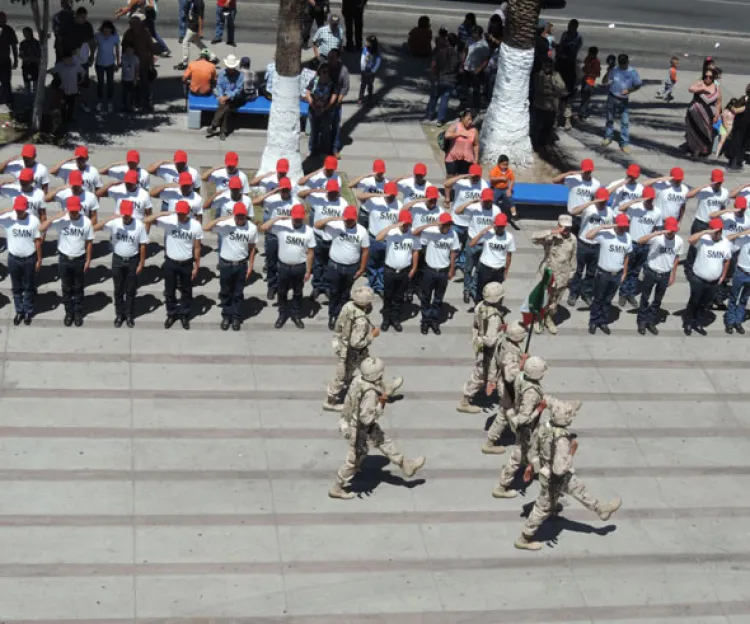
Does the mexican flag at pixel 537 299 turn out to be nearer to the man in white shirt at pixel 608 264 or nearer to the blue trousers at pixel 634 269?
the man in white shirt at pixel 608 264

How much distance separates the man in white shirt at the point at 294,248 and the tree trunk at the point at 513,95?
6.65 metres

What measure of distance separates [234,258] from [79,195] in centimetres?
229

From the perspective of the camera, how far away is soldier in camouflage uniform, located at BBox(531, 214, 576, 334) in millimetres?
17938

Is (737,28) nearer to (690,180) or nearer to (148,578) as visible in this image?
(690,180)

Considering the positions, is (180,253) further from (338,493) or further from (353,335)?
(338,493)

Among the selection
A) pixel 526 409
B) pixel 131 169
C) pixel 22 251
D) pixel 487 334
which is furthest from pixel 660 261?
pixel 22 251

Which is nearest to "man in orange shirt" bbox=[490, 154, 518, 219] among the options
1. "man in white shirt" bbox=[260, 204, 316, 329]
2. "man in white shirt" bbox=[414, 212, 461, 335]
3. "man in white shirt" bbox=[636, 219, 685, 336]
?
"man in white shirt" bbox=[414, 212, 461, 335]

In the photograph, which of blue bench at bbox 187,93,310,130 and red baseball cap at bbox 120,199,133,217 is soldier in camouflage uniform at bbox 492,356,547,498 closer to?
red baseball cap at bbox 120,199,133,217

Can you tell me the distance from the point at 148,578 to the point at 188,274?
5.03 meters

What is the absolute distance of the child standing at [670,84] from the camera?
27.4m

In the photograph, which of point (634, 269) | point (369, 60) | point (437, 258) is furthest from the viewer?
point (369, 60)

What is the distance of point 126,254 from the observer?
669 inches

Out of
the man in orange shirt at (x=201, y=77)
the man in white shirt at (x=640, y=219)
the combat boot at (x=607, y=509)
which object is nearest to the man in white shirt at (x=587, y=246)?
the man in white shirt at (x=640, y=219)

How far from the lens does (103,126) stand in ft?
76.6
